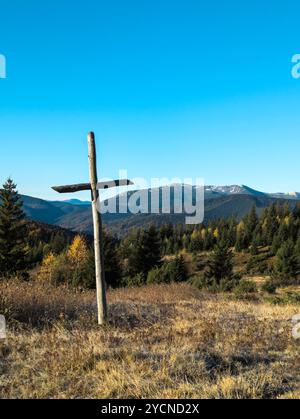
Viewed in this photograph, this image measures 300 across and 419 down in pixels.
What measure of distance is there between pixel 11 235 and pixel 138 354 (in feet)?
139

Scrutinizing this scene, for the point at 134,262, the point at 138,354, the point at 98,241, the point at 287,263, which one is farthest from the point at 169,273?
the point at 138,354

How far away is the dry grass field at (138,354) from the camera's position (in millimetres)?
5023

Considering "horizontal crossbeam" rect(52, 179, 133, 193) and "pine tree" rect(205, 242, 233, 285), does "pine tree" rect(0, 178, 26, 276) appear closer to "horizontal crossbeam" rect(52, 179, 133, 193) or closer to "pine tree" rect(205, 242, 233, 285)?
"pine tree" rect(205, 242, 233, 285)

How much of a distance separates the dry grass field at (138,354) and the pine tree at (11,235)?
1448 inches

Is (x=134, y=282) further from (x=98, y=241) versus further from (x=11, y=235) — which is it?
(x=98, y=241)

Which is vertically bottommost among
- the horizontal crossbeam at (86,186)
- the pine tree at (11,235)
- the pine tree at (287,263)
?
the pine tree at (287,263)

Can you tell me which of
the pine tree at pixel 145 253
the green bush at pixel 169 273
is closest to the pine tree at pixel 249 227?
the pine tree at pixel 145 253

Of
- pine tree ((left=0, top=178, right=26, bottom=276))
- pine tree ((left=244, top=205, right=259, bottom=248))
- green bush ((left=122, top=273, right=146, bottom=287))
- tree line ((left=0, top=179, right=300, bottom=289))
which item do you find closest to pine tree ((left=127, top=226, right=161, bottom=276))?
tree line ((left=0, top=179, right=300, bottom=289))

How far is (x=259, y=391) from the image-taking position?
4.90m

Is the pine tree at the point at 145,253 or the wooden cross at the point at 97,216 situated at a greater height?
the wooden cross at the point at 97,216

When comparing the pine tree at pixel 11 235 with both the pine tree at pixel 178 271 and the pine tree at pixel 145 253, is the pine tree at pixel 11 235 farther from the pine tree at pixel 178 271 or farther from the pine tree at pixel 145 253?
the pine tree at pixel 178 271

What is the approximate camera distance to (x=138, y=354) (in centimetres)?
639
